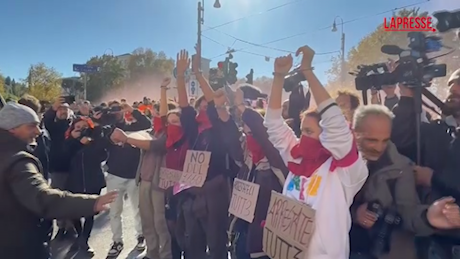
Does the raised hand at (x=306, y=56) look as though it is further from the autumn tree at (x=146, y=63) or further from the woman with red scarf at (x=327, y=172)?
the autumn tree at (x=146, y=63)

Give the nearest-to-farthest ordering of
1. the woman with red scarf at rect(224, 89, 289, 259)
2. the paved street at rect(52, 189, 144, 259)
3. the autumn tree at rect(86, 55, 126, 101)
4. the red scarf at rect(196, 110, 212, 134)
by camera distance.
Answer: the woman with red scarf at rect(224, 89, 289, 259), the red scarf at rect(196, 110, 212, 134), the paved street at rect(52, 189, 144, 259), the autumn tree at rect(86, 55, 126, 101)

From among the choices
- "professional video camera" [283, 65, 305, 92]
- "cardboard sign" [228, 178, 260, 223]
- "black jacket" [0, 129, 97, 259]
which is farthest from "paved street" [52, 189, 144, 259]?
"professional video camera" [283, 65, 305, 92]

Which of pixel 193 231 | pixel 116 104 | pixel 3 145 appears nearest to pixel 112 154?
pixel 116 104

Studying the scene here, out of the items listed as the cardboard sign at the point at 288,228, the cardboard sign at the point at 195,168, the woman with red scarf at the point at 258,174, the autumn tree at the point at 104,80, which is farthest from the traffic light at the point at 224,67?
the autumn tree at the point at 104,80

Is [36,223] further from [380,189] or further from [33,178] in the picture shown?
[380,189]

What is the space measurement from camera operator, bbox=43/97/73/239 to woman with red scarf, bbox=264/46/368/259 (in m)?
3.88

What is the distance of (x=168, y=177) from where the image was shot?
423 cm

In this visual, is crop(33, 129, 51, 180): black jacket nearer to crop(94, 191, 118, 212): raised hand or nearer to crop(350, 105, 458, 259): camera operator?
crop(94, 191, 118, 212): raised hand

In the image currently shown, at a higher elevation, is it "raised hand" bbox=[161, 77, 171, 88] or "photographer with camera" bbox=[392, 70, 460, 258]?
"raised hand" bbox=[161, 77, 171, 88]

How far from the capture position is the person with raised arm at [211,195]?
3.79 m

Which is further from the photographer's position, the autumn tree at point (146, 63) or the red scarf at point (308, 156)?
the autumn tree at point (146, 63)

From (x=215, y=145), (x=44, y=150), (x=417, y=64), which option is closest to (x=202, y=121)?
(x=215, y=145)

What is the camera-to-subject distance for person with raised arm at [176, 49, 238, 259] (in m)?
3.79

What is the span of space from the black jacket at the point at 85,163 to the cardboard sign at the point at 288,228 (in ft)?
10.6
